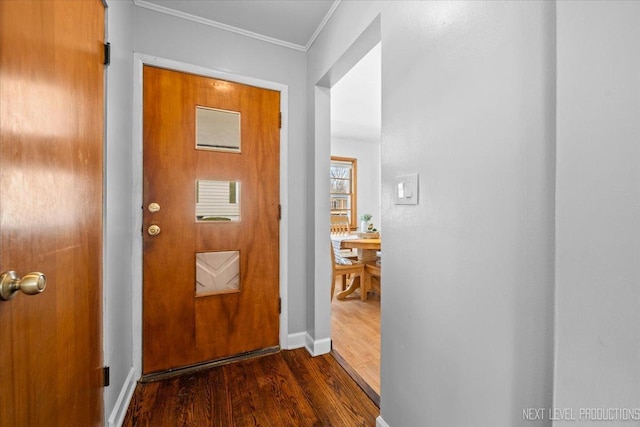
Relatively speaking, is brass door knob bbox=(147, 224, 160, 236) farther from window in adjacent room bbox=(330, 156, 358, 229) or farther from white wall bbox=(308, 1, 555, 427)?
window in adjacent room bbox=(330, 156, 358, 229)

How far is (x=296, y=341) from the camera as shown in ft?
7.02

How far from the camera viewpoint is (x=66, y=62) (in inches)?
34.1

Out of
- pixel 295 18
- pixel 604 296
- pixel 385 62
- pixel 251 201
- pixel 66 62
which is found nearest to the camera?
pixel 604 296

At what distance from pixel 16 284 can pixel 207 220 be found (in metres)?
1.30

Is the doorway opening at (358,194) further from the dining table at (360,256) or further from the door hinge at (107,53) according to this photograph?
the door hinge at (107,53)

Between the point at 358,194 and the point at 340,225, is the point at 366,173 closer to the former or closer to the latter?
the point at 358,194

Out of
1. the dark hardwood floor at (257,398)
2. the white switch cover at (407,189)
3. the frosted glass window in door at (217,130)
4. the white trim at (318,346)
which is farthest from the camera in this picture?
the white trim at (318,346)

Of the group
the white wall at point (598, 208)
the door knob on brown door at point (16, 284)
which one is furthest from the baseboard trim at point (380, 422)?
the door knob on brown door at point (16, 284)

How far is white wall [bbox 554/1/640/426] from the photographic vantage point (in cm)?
52

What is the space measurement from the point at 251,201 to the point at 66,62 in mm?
1230

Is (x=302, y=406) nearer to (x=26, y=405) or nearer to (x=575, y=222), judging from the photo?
(x=26, y=405)

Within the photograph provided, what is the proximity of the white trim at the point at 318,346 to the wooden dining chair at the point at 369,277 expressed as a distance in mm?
1260

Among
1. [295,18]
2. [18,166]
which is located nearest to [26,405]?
[18,166]

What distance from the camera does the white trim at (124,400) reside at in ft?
4.25
